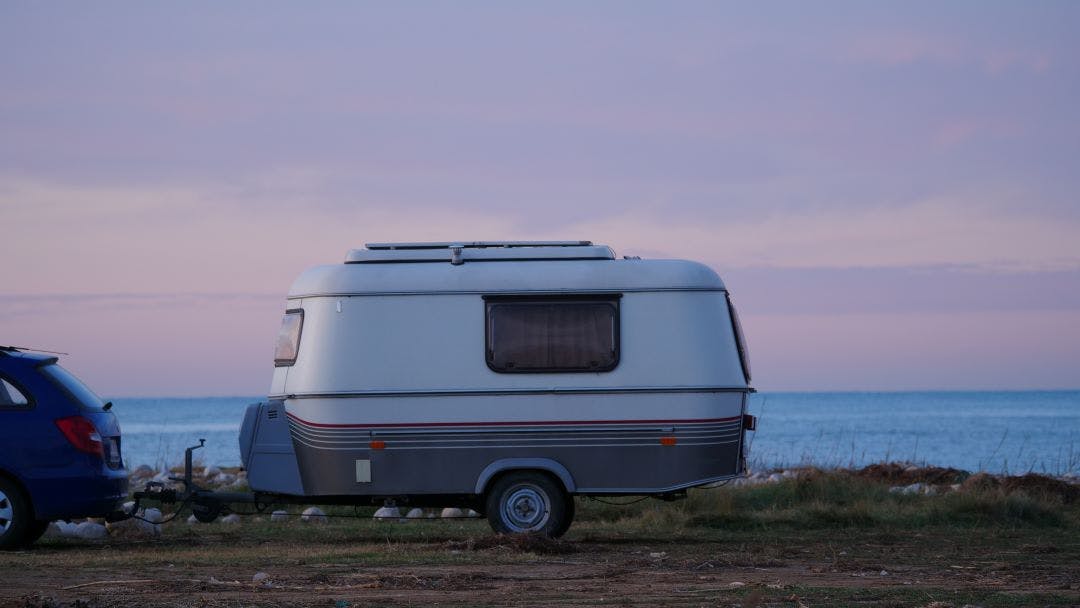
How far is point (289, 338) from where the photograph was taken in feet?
42.7

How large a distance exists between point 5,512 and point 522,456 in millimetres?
4634

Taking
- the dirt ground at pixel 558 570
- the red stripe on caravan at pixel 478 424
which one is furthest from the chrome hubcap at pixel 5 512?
the red stripe on caravan at pixel 478 424

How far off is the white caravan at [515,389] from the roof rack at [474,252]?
0.21 m

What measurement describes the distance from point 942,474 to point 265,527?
11535 millimetres

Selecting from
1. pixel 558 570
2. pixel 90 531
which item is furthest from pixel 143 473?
pixel 558 570

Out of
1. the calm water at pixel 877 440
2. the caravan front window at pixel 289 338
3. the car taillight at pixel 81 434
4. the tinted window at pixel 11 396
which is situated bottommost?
the calm water at pixel 877 440

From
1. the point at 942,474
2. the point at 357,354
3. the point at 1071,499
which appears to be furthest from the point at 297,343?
the point at 942,474

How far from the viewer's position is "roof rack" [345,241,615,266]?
13.0 meters

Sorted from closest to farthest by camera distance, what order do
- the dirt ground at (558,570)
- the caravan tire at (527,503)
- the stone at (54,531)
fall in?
1. the dirt ground at (558,570)
2. the caravan tire at (527,503)
3. the stone at (54,531)

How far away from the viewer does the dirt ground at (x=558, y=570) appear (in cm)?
880

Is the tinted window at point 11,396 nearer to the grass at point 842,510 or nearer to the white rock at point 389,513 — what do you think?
the white rock at point 389,513

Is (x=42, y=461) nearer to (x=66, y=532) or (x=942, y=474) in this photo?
(x=66, y=532)

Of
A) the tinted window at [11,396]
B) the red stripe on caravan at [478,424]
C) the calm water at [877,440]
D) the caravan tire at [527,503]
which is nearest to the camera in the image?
the tinted window at [11,396]

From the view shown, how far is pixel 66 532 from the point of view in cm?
1402
